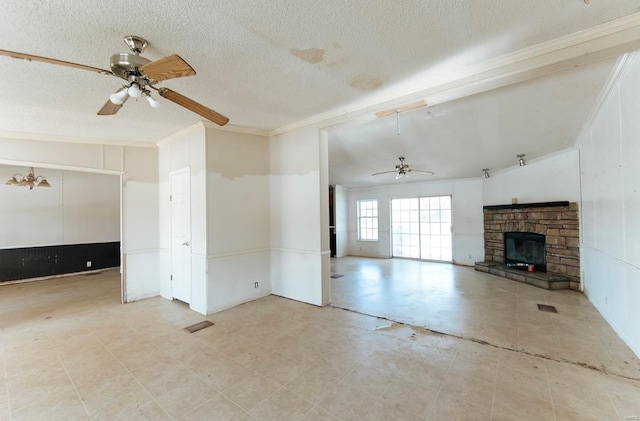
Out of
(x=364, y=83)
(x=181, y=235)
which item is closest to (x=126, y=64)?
(x=364, y=83)

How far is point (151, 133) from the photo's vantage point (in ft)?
14.1

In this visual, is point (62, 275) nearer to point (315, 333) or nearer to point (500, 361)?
point (315, 333)

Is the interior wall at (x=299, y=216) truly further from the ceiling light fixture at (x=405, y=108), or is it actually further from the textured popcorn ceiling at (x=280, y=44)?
the ceiling light fixture at (x=405, y=108)

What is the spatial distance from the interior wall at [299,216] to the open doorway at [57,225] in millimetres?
3597

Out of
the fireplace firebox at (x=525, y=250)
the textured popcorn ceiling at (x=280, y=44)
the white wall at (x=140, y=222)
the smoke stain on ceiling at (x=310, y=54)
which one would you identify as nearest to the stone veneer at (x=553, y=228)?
the fireplace firebox at (x=525, y=250)

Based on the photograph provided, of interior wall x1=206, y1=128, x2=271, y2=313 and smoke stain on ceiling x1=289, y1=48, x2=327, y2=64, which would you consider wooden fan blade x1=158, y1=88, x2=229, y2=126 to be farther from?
interior wall x1=206, y1=128, x2=271, y2=313

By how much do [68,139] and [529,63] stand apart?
601 cm

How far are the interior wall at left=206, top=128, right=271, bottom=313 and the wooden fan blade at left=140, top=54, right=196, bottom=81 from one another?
2065 millimetres

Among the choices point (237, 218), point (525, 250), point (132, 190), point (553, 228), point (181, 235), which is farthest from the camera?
point (525, 250)

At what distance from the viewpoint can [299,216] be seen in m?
4.24

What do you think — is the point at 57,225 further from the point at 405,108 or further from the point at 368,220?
Answer: the point at 368,220

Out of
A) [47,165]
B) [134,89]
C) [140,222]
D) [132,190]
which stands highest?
[134,89]

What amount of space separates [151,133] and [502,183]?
Answer: 738 cm

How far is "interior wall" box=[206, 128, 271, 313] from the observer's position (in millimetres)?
3889
